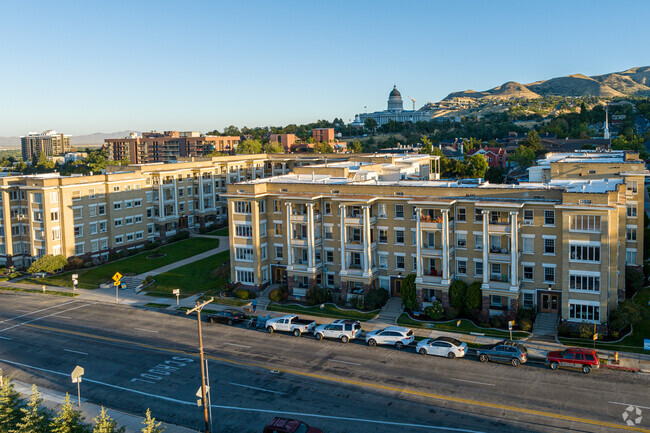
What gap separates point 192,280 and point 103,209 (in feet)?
80.6

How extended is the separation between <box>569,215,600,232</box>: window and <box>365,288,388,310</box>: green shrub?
774 inches

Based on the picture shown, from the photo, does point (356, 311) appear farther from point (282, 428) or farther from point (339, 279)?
point (282, 428)

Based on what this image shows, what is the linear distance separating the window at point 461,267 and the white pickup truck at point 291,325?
16.0m

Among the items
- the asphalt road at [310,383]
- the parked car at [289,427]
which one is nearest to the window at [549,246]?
the asphalt road at [310,383]

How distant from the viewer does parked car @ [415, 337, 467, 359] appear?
4753 centimetres

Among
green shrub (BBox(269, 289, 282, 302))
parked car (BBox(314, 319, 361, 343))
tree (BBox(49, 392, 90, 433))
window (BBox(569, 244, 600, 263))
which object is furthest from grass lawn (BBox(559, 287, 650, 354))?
tree (BBox(49, 392, 90, 433))

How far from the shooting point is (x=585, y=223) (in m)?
51.3

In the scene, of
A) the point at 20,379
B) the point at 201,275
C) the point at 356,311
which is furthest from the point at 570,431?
the point at 201,275

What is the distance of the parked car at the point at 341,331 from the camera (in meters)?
52.4

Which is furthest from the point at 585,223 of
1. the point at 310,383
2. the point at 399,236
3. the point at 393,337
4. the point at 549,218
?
the point at 310,383

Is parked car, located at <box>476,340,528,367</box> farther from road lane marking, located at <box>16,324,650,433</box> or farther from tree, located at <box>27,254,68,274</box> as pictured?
tree, located at <box>27,254,68,274</box>

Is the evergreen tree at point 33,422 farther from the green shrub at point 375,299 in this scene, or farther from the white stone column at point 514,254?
the white stone column at point 514,254

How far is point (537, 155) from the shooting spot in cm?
15625

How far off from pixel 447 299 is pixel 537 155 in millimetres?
111474
